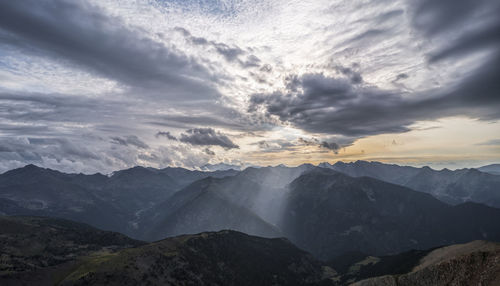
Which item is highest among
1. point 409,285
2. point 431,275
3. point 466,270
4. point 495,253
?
point 495,253

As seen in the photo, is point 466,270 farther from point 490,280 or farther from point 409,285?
point 409,285

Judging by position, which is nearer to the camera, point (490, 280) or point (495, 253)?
point (490, 280)

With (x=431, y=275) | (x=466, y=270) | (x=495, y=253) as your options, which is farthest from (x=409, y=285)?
(x=495, y=253)

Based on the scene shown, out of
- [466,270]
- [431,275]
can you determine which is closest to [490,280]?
[466,270]

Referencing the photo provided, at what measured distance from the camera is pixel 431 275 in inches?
7411

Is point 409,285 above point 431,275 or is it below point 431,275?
below

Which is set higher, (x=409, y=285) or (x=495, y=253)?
(x=495, y=253)

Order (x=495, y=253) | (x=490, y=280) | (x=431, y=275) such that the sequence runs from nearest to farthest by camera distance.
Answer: (x=490, y=280) → (x=495, y=253) → (x=431, y=275)

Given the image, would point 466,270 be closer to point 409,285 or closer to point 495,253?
point 495,253

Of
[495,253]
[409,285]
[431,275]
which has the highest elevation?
[495,253]

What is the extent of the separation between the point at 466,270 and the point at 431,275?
2973 cm

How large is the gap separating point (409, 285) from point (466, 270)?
1898 inches

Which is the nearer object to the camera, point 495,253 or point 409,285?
point 495,253

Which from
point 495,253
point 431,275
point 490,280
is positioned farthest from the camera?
point 431,275
